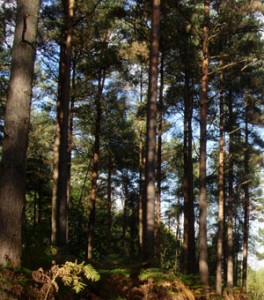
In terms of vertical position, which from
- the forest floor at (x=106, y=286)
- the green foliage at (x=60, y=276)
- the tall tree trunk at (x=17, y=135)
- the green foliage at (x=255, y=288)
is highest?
the tall tree trunk at (x=17, y=135)

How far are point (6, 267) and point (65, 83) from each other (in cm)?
876

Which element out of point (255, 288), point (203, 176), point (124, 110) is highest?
point (124, 110)

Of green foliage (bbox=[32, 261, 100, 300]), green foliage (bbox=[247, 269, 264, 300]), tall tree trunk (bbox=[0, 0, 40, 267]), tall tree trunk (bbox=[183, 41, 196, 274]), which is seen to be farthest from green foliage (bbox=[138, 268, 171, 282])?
tall tree trunk (bbox=[183, 41, 196, 274])

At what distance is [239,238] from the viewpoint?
129 ft

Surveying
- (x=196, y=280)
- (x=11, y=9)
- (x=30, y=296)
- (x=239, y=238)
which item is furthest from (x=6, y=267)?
(x=239, y=238)

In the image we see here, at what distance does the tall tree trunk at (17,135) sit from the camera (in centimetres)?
521

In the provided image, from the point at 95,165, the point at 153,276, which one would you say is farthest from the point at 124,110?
the point at 153,276

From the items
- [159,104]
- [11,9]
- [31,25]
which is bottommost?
[31,25]

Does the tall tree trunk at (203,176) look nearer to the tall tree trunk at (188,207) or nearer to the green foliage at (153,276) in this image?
the tall tree trunk at (188,207)

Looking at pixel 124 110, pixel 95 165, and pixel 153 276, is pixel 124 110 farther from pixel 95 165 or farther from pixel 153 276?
pixel 153 276

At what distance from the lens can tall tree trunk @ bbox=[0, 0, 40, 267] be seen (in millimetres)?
5207

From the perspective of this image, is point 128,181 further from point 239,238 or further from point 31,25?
point 31,25

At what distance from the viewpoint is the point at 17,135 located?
547 cm

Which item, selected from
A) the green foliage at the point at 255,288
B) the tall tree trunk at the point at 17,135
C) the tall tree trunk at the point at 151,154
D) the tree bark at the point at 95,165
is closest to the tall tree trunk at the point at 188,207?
the green foliage at the point at 255,288
